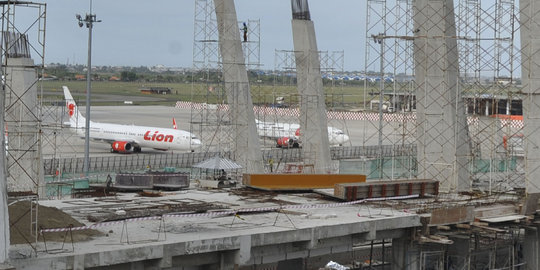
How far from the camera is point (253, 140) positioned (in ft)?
162

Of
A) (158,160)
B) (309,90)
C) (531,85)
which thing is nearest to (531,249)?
(531,85)

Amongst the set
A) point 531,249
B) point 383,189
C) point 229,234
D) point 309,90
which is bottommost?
point 531,249

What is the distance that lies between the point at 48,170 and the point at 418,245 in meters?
33.9

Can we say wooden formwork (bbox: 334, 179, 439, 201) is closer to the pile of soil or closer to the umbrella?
the umbrella

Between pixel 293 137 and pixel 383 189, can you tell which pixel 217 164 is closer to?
pixel 383 189

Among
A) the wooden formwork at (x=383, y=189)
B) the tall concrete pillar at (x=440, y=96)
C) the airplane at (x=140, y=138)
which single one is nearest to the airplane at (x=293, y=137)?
the airplane at (x=140, y=138)

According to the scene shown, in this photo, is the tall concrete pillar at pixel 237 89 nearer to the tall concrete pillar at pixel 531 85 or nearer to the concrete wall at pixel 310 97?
the concrete wall at pixel 310 97

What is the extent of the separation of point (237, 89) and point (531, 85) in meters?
16.8

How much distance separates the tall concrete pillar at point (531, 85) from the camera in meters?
36.4

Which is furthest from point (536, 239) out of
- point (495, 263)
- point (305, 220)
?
point (305, 220)

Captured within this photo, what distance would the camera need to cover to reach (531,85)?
36.5m

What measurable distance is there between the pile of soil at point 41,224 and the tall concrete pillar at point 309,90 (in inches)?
967

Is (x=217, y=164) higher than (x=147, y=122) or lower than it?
lower

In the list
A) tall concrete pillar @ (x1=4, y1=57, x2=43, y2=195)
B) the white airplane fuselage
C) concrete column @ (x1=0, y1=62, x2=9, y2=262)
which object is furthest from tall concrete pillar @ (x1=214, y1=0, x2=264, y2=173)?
the white airplane fuselage
